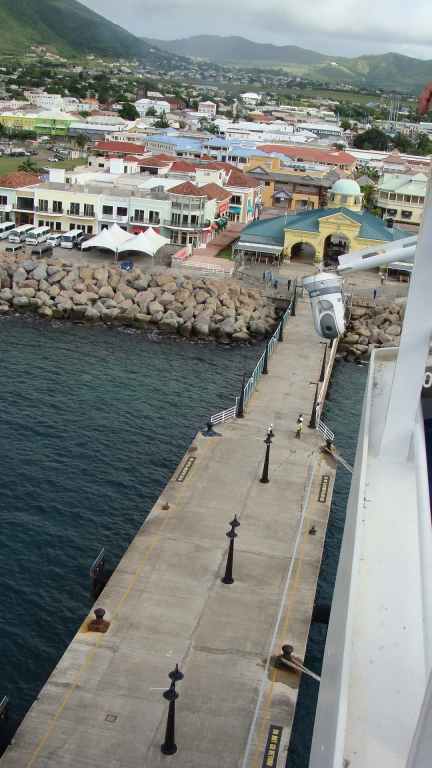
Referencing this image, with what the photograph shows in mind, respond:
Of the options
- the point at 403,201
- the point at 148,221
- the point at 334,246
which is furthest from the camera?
the point at 403,201

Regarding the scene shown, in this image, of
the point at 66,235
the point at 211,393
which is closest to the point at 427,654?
the point at 211,393

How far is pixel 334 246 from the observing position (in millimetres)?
74812

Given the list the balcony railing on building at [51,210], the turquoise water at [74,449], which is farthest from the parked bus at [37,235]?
the turquoise water at [74,449]

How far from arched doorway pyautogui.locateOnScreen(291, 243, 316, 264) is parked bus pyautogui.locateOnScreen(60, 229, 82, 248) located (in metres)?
19.1

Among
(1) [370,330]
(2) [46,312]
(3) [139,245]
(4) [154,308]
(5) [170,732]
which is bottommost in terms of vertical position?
(2) [46,312]

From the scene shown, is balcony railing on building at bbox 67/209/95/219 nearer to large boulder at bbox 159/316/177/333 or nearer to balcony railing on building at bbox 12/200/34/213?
balcony railing on building at bbox 12/200/34/213

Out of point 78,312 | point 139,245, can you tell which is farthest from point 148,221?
point 78,312

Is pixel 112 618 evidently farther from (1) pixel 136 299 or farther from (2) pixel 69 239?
(2) pixel 69 239

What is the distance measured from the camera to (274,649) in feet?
65.9

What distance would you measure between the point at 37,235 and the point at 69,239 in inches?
113

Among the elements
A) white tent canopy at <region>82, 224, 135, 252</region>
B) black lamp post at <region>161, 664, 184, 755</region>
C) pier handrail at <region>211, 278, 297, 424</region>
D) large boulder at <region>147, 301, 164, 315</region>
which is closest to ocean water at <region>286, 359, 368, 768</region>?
black lamp post at <region>161, 664, 184, 755</region>

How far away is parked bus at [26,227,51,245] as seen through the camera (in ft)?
214

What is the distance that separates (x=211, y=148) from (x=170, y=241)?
50034 millimetres

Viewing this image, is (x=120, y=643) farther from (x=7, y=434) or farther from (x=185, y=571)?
(x=7, y=434)
